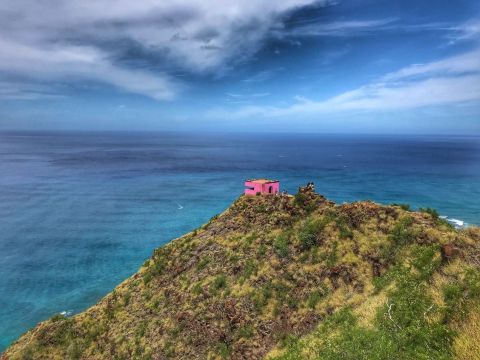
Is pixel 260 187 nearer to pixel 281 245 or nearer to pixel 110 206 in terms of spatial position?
pixel 281 245

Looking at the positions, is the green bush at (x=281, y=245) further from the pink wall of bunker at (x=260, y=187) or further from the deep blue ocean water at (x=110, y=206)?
the deep blue ocean water at (x=110, y=206)

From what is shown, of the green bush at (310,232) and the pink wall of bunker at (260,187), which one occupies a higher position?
the pink wall of bunker at (260,187)

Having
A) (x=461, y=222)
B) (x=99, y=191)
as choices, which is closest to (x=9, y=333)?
(x=99, y=191)

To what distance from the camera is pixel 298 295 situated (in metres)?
23.4

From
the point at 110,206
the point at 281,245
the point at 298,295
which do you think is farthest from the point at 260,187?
the point at 110,206

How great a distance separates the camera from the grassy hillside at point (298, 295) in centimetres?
1466

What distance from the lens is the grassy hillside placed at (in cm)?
1466

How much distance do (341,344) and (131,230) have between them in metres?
63.9

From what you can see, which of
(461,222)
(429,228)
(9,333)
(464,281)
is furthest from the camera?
(461,222)

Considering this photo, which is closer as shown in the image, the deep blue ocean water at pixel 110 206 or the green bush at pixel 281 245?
the green bush at pixel 281 245

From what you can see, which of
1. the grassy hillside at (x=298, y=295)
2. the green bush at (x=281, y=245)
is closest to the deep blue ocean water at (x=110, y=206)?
the grassy hillside at (x=298, y=295)

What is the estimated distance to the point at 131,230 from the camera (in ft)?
234

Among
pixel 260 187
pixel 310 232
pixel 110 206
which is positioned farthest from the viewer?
pixel 110 206

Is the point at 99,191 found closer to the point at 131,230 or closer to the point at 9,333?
the point at 131,230
